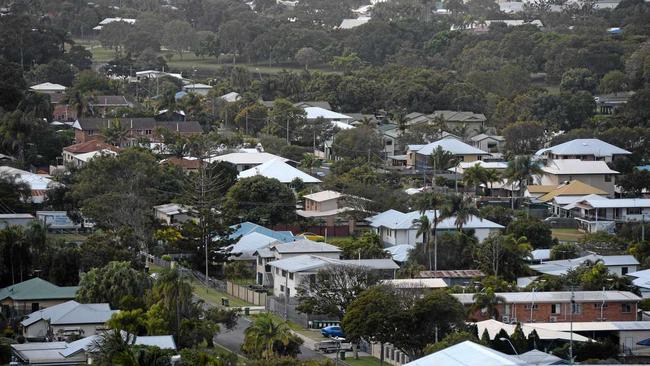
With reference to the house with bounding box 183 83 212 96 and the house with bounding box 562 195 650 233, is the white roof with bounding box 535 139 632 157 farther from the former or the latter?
the house with bounding box 183 83 212 96

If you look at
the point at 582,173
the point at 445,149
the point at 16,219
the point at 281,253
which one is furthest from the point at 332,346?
the point at 445,149

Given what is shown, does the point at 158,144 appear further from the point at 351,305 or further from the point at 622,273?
the point at 351,305

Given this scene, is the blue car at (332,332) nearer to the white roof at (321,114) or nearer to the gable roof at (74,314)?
the gable roof at (74,314)

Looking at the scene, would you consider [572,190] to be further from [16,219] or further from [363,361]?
[363,361]

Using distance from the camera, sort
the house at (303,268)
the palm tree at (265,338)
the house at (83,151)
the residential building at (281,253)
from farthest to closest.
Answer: the house at (83,151) < the residential building at (281,253) < the house at (303,268) < the palm tree at (265,338)

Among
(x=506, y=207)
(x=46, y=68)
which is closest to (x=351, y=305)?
(x=506, y=207)

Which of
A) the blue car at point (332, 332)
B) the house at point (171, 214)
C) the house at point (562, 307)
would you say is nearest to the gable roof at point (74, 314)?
the blue car at point (332, 332)

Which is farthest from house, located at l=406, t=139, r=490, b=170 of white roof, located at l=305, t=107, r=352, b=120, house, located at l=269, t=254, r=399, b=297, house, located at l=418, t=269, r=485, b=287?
house, located at l=418, t=269, r=485, b=287
